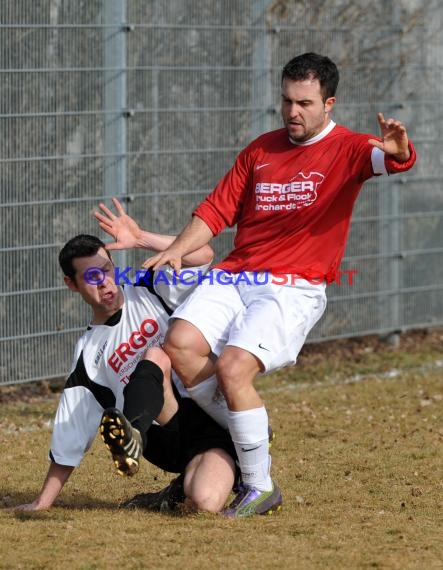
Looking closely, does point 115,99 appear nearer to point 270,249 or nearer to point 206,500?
point 270,249

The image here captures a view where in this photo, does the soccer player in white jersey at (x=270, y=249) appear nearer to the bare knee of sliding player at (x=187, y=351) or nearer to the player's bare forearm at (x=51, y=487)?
the bare knee of sliding player at (x=187, y=351)

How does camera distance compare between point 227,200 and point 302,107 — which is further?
point 227,200

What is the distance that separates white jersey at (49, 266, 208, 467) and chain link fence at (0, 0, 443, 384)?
9.69 ft

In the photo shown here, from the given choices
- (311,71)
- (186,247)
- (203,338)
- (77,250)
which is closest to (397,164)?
(311,71)

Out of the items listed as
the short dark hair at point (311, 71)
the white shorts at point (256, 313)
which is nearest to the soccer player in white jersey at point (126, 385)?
the white shorts at point (256, 313)

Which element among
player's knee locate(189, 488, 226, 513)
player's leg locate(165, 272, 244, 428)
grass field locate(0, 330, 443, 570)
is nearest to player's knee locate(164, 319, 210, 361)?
player's leg locate(165, 272, 244, 428)

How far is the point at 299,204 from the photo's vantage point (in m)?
6.24

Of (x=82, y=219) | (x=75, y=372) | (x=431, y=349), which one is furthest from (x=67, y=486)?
(x=431, y=349)

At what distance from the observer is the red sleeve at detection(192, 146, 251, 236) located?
6.37m

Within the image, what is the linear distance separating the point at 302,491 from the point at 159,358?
4.11 feet

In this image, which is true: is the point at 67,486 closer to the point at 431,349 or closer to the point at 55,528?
the point at 55,528

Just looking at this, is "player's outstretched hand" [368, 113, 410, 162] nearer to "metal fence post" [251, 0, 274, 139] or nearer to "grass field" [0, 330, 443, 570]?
"grass field" [0, 330, 443, 570]

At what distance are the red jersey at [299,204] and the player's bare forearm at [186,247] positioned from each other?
58 millimetres

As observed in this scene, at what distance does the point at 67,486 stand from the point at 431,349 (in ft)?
17.5
